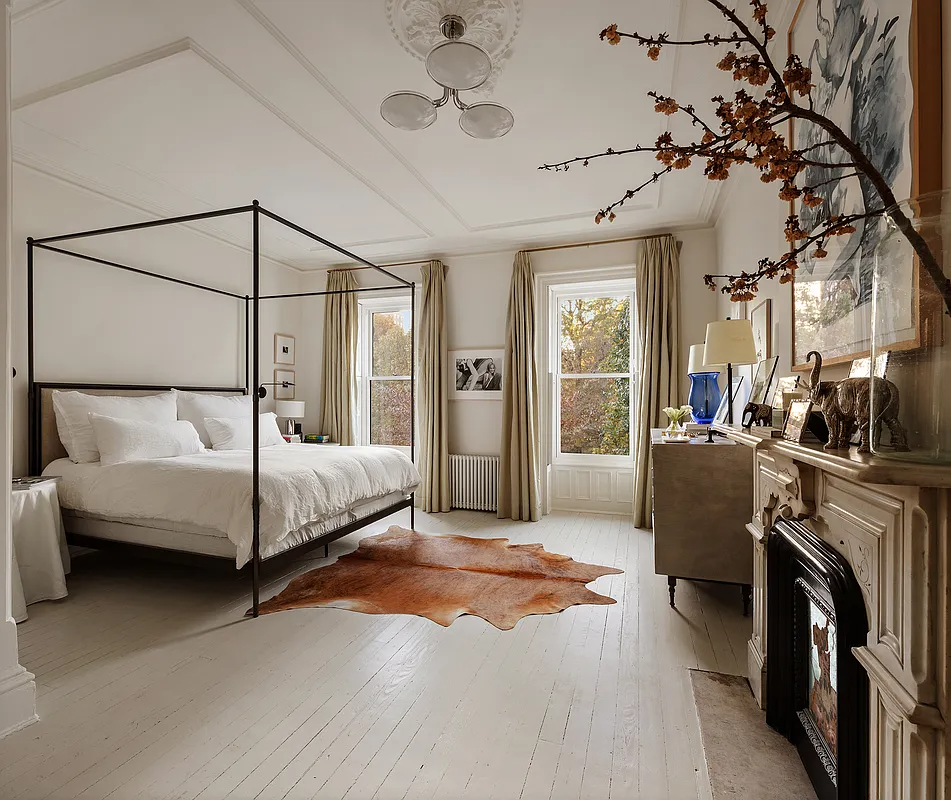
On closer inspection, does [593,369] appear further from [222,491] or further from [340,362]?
[222,491]

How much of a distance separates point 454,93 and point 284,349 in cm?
404

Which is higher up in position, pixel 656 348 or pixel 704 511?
pixel 656 348

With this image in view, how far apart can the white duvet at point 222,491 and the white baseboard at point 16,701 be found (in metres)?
1.00

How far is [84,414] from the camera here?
367cm

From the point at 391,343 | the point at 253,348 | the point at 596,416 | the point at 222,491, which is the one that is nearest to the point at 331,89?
the point at 253,348

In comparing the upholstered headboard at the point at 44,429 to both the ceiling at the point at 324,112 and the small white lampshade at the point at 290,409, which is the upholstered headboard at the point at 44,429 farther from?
the small white lampshade at the point at 290,409

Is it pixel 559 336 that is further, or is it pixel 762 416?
pixel 559 336

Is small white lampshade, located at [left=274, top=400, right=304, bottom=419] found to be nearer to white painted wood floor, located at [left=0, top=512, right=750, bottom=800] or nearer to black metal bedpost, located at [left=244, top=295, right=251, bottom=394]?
black metal bedpost, located at [left=244, top=295, right=251, bottom=394]

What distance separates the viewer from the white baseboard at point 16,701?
6.21 feet

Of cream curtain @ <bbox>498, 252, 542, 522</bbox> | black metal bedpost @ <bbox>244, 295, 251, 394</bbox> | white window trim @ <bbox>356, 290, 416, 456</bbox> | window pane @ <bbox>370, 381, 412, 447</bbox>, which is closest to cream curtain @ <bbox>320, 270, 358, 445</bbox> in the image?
white window trim @ <bbox>356, 290, 416, 456</bbox>

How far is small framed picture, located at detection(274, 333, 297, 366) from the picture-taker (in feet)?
19.4

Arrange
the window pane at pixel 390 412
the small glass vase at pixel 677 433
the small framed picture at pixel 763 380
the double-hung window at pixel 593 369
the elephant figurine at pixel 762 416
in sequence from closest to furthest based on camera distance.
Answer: the elephant figurine at pixel 762 416, the small framed picture at pixel 763 380, the small glass vase at pixel 677 433, the double-hung window at pixel 593 369, the window pane at pixel 390 412

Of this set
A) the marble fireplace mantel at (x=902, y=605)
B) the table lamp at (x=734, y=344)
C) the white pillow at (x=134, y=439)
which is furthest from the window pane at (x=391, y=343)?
the marble fireplace mantel at (x=902, y=605)

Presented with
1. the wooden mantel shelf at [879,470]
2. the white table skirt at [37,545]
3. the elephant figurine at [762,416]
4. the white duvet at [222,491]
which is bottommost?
the white table skirt at [37,545]
